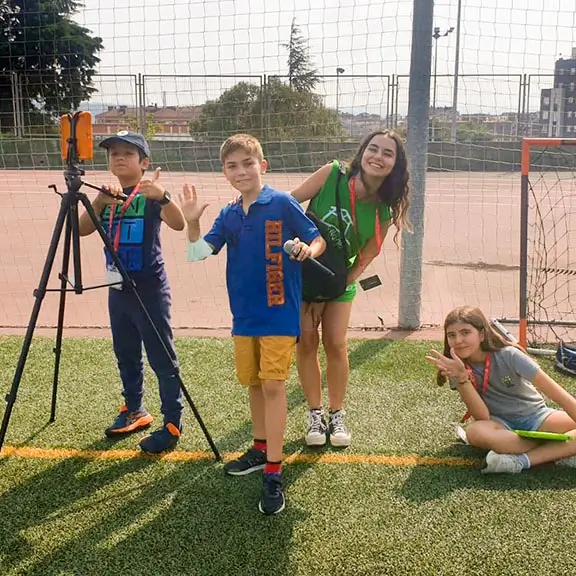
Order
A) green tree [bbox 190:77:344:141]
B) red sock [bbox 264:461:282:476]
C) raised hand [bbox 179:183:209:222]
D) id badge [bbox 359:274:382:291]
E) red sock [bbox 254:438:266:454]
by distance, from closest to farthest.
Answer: raised hand [bbox 179:183:209:222] < red sock [bbox 264:461:282:476] < red sock [bbox 254:438:266:454] < id badge [bbox 359:274:382:291] < green tree [bbox 190:77:344:141]

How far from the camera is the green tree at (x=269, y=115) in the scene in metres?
7.27

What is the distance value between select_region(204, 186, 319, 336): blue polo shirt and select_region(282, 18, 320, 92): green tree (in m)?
3.21

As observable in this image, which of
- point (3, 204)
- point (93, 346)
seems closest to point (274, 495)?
point (93, 346)

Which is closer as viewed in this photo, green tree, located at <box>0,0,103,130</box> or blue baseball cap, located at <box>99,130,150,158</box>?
blue baseball cap, located at <box>99,130,150,158</box>

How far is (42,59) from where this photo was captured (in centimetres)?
762

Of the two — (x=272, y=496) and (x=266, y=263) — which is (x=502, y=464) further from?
(x=266, y=263)

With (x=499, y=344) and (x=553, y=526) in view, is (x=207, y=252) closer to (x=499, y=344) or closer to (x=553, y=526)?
(x=499, y=344)

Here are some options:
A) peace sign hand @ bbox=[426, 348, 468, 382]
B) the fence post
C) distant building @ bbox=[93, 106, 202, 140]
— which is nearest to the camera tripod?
peace sign hand @ bbox=[426, 348, 468, 382]

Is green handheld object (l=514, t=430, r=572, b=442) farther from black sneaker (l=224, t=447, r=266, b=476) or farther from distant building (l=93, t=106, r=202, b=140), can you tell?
distant building (l=93, t=106, r=202, b=140)

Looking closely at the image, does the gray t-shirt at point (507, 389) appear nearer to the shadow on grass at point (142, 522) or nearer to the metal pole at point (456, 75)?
the shadow on grass at point (142, 522)

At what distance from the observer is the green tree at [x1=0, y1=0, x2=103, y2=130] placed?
7.11 metres

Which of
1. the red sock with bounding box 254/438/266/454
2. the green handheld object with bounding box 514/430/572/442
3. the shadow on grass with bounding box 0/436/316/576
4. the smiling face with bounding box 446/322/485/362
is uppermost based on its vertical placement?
the smiling face with bounding box 446/322/485/362

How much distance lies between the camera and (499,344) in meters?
3.40

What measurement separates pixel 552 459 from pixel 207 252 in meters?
2.03
